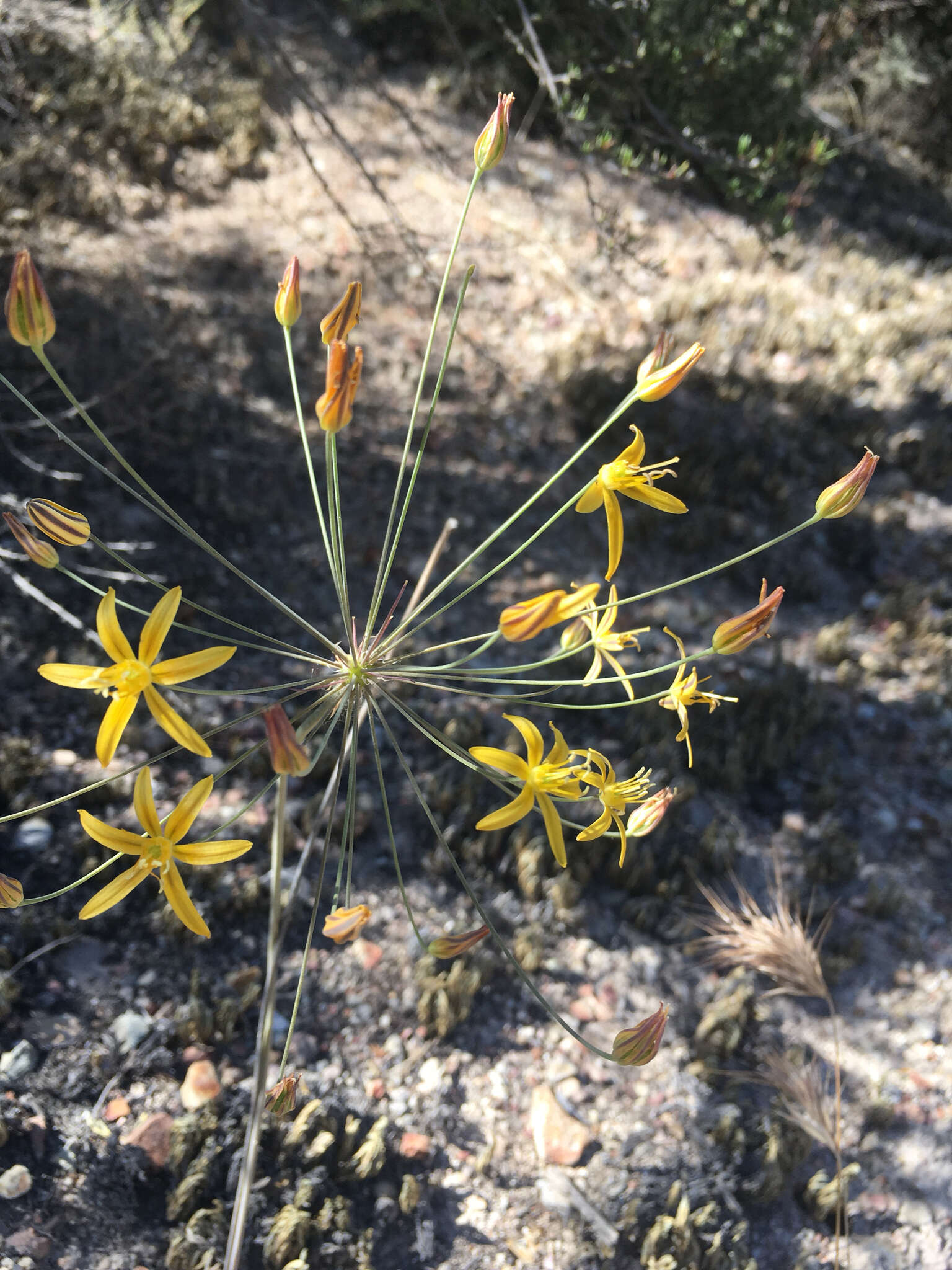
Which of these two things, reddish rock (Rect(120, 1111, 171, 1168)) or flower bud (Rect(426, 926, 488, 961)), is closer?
flower bud (Rect(426, 926, 488, 961))

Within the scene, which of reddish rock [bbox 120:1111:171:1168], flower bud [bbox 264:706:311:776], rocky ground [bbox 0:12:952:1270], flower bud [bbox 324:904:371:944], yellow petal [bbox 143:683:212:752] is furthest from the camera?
rocky ground [bbox 0:12:952:1270]

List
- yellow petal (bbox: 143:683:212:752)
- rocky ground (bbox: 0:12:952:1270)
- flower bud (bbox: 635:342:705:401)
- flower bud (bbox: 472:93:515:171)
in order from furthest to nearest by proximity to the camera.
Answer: rocky ground (bbox: 0:12:952:1270)
flower bud (bbox: 472:93:515:171)
flower bud (bbox: 635:342:705:401)
yellow petal (bbox: 143:683:212:752)

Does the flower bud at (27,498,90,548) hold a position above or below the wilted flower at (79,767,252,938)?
above

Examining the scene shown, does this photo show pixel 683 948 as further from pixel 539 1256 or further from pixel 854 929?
pixel 539 1256

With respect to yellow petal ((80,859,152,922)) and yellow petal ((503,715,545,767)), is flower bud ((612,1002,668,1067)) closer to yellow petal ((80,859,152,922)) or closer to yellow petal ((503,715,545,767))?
yellow petal ((503,715,545,767))

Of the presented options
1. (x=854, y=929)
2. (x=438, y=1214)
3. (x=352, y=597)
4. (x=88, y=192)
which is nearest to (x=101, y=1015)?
(x=438, y=1214)

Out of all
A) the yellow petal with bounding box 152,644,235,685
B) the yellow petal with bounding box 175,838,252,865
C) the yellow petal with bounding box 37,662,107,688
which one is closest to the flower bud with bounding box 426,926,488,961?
the yellow petal with bounding box 175,838,252,865

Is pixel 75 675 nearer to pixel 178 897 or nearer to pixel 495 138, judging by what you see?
pixel 178 897

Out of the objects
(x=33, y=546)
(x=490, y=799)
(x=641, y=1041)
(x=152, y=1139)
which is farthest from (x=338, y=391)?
(x=490, y=799)
